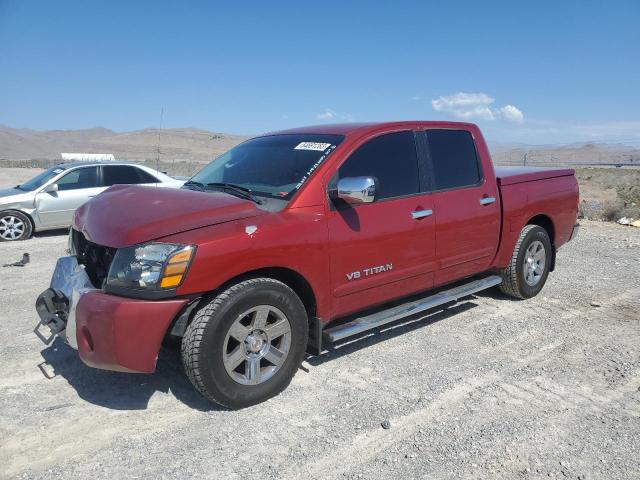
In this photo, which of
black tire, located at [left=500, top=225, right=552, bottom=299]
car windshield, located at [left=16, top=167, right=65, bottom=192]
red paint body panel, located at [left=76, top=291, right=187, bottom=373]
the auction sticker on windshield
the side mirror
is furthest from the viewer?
car windshield, located at [left=16, top=167, right=65, bottom=192]

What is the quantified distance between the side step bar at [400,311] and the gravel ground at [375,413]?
14.0 inches

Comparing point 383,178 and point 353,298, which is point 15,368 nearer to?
point 353,298

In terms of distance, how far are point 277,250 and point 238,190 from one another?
802 mm

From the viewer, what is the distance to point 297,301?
143 inches

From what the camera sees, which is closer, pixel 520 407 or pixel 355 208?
pixel 520 407

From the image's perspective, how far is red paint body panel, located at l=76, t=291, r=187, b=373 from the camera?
3.07 metres

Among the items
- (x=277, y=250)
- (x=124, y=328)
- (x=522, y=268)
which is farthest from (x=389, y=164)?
(x=124, y=328)

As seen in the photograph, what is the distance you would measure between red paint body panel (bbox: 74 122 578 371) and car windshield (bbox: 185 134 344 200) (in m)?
0.12

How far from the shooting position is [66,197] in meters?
10.1

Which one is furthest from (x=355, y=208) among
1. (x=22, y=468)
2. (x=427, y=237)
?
(x=22, y=468)

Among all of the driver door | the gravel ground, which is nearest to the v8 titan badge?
the gravel ground

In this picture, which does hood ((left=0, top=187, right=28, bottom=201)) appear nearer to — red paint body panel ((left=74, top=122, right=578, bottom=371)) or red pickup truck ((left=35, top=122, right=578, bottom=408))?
red pickup truck ((left=35, top=122, right=578, bottom=408))

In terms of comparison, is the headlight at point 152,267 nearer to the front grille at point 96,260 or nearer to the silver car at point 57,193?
the front grille at point 96,260

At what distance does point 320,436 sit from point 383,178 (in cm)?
208
